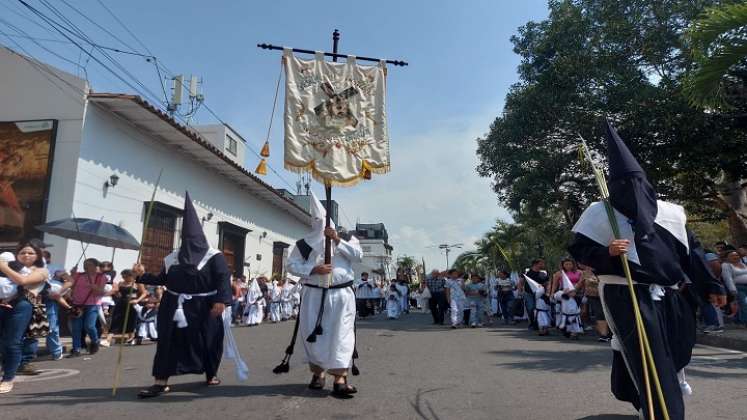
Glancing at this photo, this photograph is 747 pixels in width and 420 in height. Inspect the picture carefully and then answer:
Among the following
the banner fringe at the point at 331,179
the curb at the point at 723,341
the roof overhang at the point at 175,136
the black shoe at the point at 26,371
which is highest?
the roof overhang at the point at 175,136

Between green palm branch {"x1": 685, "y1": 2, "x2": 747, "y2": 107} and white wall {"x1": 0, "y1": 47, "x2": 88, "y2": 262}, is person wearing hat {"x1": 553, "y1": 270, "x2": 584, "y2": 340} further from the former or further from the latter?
white wall {"x1": 0, "y1": 47, "x2": 88, "y2": 262}

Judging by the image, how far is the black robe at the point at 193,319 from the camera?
5199 millimetres

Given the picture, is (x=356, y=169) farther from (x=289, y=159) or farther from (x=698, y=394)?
(x=698, y=394)

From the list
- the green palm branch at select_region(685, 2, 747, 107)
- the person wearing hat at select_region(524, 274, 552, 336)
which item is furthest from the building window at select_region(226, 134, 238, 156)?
the green palm branch at select_region(685, 2, 747, 107)

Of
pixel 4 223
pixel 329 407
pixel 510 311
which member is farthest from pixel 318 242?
pixel 510 311

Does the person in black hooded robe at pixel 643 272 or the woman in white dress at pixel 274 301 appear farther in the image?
the woman in white dress at pixel 274 301

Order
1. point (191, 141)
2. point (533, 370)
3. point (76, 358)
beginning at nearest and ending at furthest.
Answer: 1. point (533, 370)
2. point (76, 358)
3. point (191, 141)

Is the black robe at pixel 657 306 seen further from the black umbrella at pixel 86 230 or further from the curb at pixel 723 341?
the black umbrella at pixel 86 230

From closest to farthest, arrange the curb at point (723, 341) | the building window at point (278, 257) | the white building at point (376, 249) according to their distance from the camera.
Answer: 1. the curb at point (723, 341)
2. the building window at point (278, 257)
3. the white building at point (376, 249)

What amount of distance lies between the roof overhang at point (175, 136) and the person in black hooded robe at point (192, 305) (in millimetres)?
7369

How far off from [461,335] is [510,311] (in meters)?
5.41

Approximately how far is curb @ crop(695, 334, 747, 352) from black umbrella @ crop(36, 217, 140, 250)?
9.94 m

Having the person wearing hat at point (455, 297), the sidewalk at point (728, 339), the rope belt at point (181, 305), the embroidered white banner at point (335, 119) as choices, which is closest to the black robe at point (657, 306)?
the embroidered white banner at point (335, 119)

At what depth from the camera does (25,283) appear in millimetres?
5172
